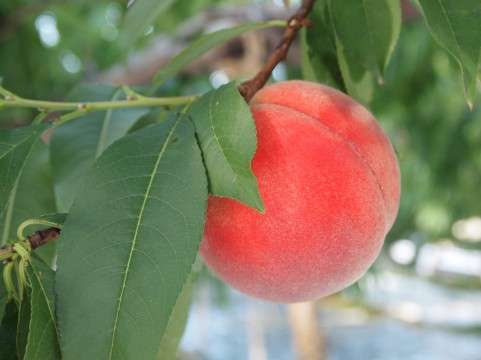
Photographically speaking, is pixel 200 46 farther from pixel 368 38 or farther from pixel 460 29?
pixel 460 29

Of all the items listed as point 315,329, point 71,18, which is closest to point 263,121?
point 71,18

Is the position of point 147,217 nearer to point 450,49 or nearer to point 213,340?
point 450,49

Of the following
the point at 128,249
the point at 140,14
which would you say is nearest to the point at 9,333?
the point at 128,249

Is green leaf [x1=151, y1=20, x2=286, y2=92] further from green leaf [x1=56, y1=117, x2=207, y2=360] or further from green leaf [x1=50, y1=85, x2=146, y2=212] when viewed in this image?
green leaf [x1=56, y1=117, x2=207, y2=360]

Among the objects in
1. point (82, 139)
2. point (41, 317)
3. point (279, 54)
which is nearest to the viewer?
point (41, 317)

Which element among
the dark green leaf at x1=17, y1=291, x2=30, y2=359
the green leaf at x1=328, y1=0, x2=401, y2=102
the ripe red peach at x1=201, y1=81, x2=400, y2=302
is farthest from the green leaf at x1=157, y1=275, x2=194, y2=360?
the green leaf at x1=328, y1=0, x2=401, y2=102

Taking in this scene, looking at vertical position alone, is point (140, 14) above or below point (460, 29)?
above

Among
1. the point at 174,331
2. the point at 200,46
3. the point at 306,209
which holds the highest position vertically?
the point at 200,46
